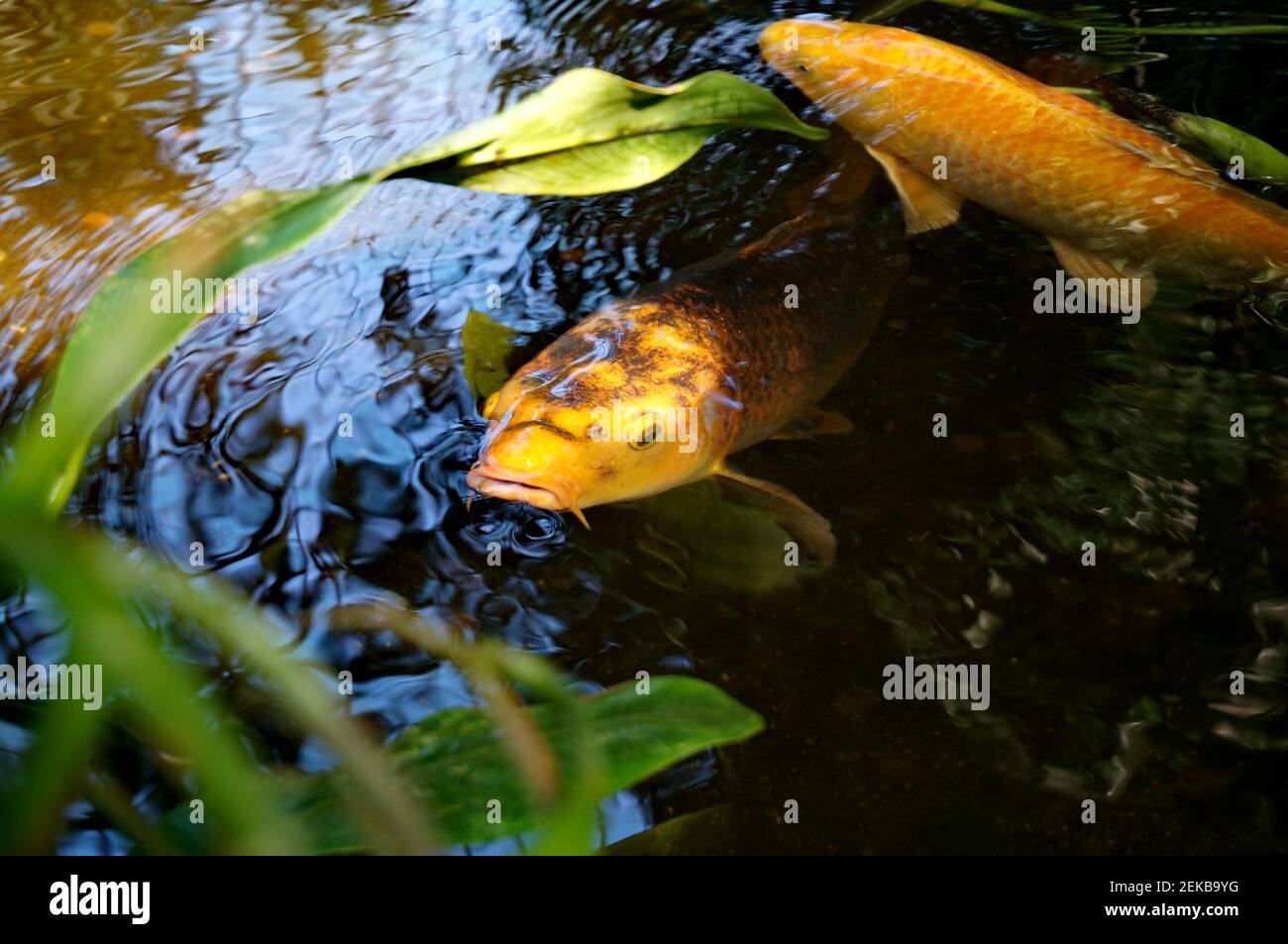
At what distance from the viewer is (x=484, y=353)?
2.19 metres

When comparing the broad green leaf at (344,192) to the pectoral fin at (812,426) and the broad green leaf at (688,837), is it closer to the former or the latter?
the pectoral fin at (812,426)

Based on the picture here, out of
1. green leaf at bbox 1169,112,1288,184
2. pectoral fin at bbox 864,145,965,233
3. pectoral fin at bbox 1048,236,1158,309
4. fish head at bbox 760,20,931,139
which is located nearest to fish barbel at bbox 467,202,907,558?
pectoral fin at bbox 864,145,965,233

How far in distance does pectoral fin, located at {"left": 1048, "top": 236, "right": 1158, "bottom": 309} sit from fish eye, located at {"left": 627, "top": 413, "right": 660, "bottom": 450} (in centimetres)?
124

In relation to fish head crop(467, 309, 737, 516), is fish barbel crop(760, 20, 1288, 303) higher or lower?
higher

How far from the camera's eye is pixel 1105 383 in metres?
2.25

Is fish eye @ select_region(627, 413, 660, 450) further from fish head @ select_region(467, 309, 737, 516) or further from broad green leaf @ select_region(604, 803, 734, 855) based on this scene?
broad green leaf @ select_region(604, 803, 734, 855)

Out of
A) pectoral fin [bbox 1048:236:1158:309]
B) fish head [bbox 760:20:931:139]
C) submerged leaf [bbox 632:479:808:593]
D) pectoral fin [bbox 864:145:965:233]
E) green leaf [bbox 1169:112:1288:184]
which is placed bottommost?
submerged leaf [bbox 632:479:808:593]

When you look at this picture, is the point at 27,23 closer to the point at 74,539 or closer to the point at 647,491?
the point at 647,491

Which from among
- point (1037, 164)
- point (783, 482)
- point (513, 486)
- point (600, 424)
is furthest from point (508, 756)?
point (1037, 164)

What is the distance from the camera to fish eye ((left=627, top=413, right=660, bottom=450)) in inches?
75.1

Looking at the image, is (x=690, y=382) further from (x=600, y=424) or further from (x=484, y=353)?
(x=484, y=353)

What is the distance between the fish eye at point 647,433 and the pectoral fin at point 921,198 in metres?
1.13

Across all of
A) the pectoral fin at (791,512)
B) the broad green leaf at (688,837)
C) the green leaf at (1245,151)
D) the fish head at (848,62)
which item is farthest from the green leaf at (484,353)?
the green leaf at (1245,151)

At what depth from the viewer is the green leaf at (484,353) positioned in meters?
2.13
